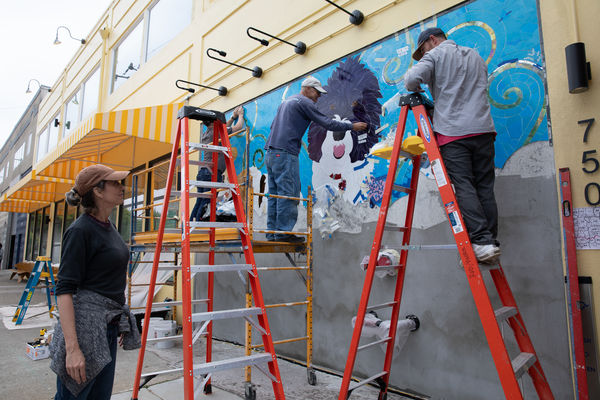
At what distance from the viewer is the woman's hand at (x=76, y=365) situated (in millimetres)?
1893

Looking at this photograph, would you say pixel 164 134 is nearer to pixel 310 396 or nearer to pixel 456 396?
pixel 310 396

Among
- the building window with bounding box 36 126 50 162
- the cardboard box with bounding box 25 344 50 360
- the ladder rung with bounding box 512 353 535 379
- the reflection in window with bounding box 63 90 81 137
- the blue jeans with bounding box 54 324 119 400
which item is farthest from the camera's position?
the building window with bounding box 36 126 50 162

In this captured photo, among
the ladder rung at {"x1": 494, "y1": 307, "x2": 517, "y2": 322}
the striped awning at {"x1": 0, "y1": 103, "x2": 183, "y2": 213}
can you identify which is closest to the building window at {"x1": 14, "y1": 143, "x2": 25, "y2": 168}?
the striped awning at {"x1": 0, "y1": 103, "x2": 183, "y2": 213}

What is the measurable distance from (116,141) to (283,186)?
5915 millimetres

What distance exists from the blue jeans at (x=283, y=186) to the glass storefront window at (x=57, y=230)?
1479 cm

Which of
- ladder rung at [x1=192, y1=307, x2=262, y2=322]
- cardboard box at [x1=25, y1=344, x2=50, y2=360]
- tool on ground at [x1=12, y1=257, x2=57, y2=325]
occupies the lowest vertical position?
cardboard box at [x1=25, y1=344, x2=50, y2=360]

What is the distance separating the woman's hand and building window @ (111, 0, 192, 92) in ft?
25.2

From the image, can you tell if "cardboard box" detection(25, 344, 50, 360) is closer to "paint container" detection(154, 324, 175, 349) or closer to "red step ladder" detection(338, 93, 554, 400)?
"paint container" detection(154, 324, 175, 349)

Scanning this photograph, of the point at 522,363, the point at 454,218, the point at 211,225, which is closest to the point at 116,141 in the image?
the point at 211,225

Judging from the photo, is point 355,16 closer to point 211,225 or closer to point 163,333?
point 211,225

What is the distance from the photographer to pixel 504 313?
7.76 ft

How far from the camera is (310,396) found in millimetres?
3855

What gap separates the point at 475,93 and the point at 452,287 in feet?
5.93

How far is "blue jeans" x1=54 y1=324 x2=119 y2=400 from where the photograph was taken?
2.01 m
